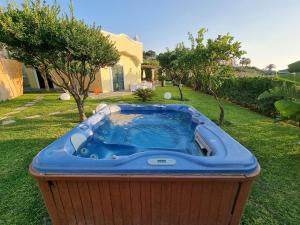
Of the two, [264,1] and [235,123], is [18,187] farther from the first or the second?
[264,1]

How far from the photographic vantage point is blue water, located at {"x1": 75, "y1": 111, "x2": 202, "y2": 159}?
195 inches

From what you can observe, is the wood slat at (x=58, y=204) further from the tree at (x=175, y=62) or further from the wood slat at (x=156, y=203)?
the tree at (x=175, y=62)

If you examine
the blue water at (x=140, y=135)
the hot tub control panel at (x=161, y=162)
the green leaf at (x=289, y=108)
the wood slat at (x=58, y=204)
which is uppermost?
the green leaf at (x=289, y=108)

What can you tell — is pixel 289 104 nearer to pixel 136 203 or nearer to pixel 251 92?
pixel 136 203

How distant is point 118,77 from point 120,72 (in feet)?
2.15

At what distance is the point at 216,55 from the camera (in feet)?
24.6

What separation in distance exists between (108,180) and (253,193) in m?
2.87

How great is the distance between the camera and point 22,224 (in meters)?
2.66

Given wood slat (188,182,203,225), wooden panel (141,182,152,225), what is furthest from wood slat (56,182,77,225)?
wood slat (188,182,203,225)

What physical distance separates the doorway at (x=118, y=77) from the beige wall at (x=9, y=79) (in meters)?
8.93

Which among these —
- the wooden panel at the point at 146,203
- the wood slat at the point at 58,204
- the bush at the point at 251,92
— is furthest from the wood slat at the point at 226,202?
the bush at the point at 251,92

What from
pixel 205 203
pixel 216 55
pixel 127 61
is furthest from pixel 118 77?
pixel 205 203

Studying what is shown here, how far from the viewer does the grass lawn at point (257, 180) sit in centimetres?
287

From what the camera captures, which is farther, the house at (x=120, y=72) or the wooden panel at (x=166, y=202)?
the house at (x=120, y=72)
